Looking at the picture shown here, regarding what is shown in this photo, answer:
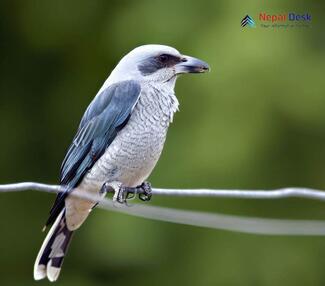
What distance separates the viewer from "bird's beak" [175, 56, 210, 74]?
492 centimetres

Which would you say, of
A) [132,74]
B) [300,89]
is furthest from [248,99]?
[132,74]

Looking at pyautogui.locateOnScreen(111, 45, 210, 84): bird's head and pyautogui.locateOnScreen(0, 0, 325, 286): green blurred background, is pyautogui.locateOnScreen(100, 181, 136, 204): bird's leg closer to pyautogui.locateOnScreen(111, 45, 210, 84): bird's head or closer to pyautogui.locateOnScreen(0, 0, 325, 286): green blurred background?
pyautogui.locateOnScreen(111, 45, 210, 84): bird's head

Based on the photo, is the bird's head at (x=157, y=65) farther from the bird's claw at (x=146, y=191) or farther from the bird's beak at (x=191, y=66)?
the bird's claw at (x=146, y=191)

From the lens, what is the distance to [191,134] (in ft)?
23.3

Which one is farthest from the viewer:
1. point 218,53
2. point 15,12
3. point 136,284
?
point 15,12

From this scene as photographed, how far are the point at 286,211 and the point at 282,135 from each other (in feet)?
2.03

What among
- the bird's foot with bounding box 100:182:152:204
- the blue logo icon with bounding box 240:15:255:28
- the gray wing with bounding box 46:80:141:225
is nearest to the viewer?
the bird's foot with bounding box 100:182:152:204

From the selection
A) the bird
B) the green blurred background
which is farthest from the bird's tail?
the green blurred background

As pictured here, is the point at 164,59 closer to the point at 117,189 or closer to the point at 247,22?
the point at 117,189

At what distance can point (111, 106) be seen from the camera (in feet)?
16.0

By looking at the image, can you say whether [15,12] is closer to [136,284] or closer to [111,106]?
[136,284]

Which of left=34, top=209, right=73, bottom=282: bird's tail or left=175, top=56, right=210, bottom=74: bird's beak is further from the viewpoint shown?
left=34, top=209, right=73, bottom=282: bird's tail

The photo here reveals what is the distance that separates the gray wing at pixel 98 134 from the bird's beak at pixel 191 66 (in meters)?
0.25

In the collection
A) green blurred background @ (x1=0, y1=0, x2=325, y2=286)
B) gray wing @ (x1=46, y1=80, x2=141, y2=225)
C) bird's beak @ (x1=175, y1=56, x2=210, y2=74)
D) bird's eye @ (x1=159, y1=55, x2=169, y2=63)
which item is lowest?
green blurred background @ (x1=0, y1=0, x2=325, y2=286)
